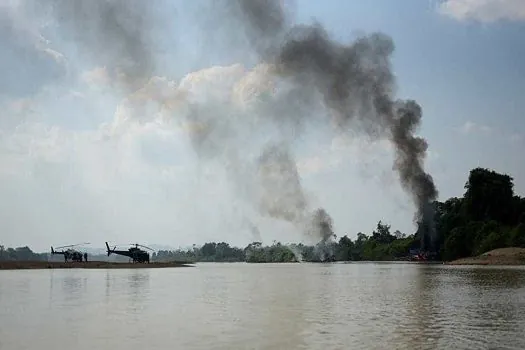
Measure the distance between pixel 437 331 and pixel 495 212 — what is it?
14308 cm

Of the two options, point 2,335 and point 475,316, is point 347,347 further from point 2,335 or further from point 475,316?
point 2,335

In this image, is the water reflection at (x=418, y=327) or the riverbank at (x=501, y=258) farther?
the riverbank at (x=501, y=258)

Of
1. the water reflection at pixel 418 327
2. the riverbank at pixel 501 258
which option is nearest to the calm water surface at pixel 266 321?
the water reflection at pixel 418 327

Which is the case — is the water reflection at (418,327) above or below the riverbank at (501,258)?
below

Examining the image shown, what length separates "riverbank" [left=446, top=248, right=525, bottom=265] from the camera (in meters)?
114

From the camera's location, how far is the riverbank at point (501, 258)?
114 meters

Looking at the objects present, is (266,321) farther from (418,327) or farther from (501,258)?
(501,258)

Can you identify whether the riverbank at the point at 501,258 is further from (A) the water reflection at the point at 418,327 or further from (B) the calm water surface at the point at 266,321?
(A) the water reflection at the point at 418,327

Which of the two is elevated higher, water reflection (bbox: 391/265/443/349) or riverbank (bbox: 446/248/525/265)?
riverbank (bbox: 446/248/525/265)

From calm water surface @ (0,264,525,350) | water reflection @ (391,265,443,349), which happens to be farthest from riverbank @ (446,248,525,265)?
water reflection @ (391,265,443,349)

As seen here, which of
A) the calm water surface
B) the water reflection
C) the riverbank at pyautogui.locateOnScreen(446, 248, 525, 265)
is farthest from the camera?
the riverbank at pyautogui.locateOnScreen(446, 248, 525, 265)

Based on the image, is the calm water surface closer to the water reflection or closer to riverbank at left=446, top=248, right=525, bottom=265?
the water reflection

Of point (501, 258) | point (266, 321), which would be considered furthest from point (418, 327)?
point (501, 258)

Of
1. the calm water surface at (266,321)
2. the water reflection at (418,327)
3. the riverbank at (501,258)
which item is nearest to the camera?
the water reflection at (418,327)
